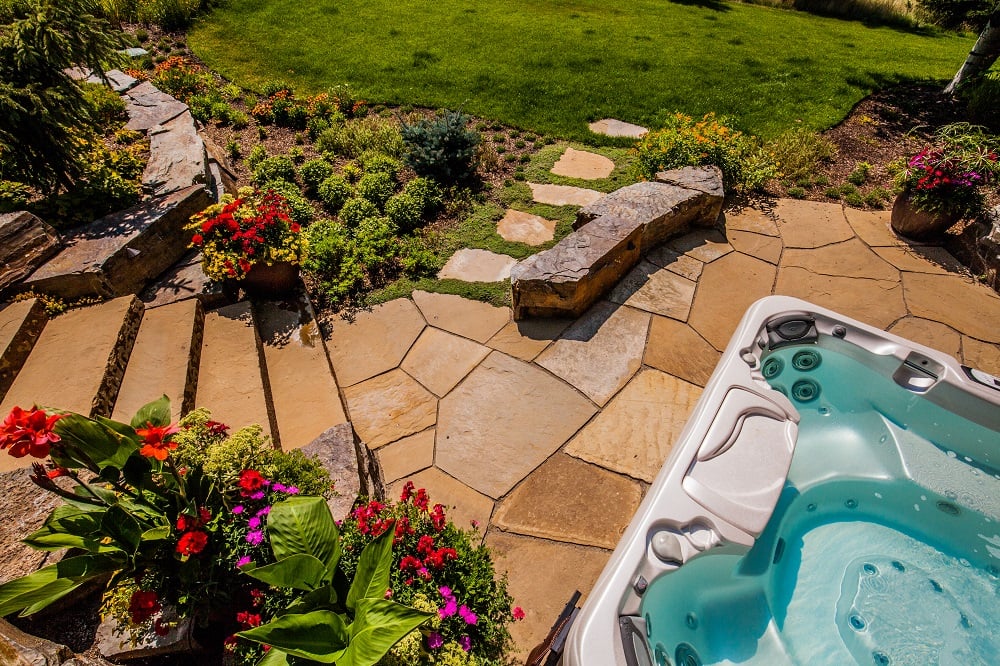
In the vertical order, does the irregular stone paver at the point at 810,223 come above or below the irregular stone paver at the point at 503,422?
above

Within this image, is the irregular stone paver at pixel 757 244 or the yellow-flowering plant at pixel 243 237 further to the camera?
the irregular stone paver at pixel 757 244

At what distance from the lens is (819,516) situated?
3324 millimetres

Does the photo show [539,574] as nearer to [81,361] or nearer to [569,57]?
[81,361]

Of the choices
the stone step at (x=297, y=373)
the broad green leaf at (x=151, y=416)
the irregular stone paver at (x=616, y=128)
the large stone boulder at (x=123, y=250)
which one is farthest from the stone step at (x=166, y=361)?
the irregular stone paver at (x=616, y=128)

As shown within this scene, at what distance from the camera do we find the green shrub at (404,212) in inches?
197

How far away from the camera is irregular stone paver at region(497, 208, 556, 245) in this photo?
16.3 feet

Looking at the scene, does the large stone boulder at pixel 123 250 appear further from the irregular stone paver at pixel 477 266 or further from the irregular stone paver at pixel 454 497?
the irregular stone paver at pixel 454 497

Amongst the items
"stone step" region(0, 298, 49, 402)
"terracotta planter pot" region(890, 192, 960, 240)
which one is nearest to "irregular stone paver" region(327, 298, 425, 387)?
"stone step" region(0, 298, 49, 402)

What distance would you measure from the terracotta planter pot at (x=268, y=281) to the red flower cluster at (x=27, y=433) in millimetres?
2419

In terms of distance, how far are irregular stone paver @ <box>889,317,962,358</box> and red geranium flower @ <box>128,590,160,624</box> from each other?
5.25 metres

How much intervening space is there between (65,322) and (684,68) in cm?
897

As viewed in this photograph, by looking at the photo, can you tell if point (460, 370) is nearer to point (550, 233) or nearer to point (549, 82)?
point (550, 233)

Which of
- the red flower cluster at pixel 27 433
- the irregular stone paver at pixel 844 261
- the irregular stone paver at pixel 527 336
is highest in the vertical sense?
the red flower cluster at pixel 27 433

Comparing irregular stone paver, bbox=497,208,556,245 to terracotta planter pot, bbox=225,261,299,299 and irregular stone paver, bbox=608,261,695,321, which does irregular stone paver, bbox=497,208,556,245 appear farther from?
terracotta planter pot, bbox=225,261,299,299
